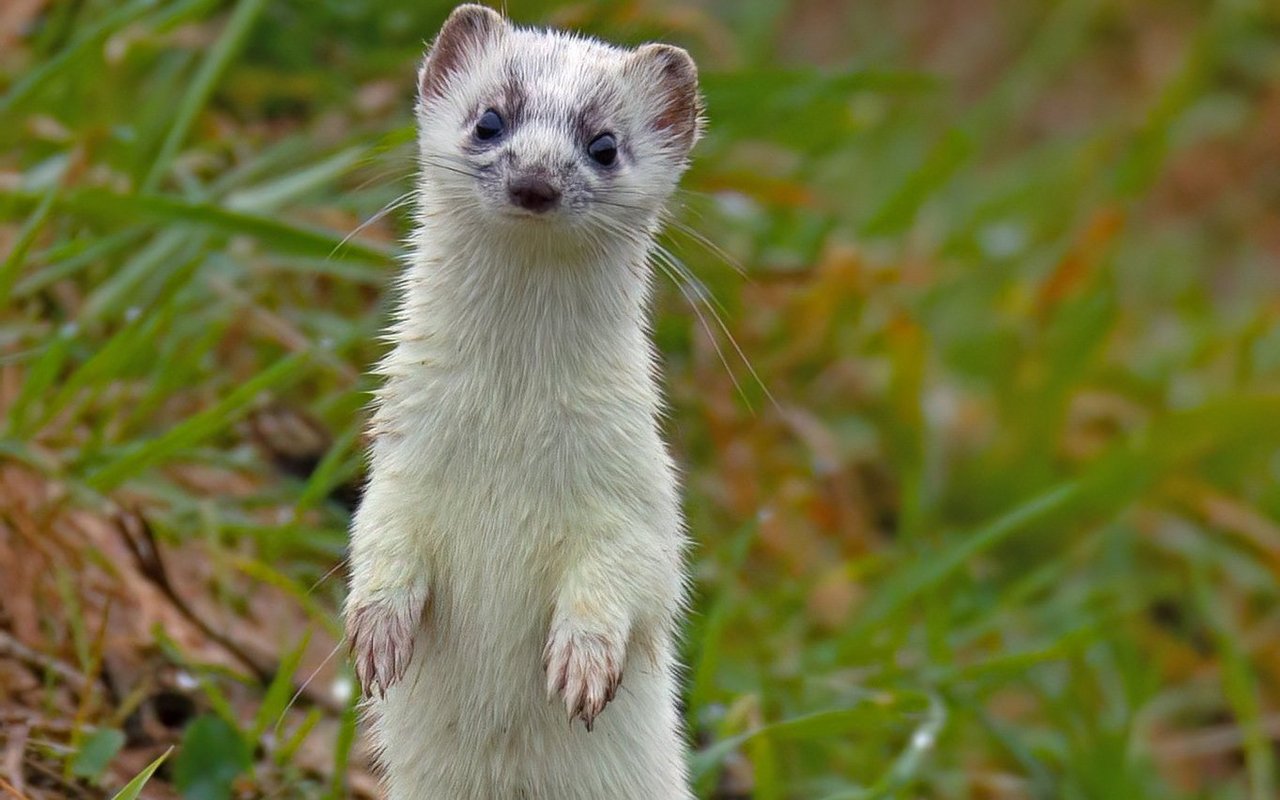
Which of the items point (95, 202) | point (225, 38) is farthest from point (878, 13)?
point (95, 202)

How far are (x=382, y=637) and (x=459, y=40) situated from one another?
1.13 m

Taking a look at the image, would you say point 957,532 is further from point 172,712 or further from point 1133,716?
point 172,712

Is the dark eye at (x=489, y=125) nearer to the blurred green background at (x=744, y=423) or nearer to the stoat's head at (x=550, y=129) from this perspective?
Answer: the stoat's head at (x=550, y=129)

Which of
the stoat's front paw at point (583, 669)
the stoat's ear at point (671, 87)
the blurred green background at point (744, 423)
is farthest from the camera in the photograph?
the blurred green background at point (744, 423)

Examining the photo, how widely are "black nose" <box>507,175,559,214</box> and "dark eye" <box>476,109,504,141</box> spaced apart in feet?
0.72

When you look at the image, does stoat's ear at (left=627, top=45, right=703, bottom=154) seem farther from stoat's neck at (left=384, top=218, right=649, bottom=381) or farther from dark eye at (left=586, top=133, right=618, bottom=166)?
stoat's neck at (left=384, top=218, right=649, bottom=381)

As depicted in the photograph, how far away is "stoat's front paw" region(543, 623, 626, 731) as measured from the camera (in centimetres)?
289

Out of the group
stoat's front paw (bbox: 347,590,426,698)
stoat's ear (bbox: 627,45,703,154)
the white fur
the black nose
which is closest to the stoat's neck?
the white fur

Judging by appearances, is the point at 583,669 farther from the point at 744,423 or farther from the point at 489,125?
the point at 744,423

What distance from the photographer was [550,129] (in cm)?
304

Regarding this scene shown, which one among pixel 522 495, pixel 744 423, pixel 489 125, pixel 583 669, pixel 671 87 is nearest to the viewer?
pixel 583 669

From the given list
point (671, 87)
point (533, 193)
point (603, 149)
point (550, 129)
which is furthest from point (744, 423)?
point (533, 193)

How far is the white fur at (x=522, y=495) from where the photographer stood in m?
3.01

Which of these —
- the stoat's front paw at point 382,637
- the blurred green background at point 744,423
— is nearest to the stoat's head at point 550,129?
the blurred green background at point 744,423
